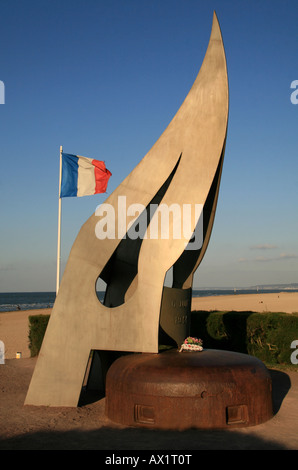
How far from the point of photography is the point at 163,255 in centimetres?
1090

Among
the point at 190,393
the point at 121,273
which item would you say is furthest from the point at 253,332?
the point at 190,393

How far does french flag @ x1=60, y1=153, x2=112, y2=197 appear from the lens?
17188 millimetres

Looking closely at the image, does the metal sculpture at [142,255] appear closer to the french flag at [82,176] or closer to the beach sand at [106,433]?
the beach sand at [106,433]

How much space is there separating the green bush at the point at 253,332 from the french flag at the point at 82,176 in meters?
7.76

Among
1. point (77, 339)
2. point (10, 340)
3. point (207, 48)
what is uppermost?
point (207, 48)

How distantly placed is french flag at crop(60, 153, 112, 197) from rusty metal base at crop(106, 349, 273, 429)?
28.9 ft

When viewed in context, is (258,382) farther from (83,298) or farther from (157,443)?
(83,298)

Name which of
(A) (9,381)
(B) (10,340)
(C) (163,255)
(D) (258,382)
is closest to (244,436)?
(D) (258,382)

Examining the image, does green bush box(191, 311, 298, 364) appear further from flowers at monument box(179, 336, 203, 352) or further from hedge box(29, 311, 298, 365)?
flowers at monument box(179, 336, 203, 352)

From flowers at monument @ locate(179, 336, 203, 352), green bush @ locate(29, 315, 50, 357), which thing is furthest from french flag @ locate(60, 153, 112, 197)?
flowers at monument @ locate(179, 336, 203, 352)

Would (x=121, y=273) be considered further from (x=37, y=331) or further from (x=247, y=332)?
(x=37, y=331)

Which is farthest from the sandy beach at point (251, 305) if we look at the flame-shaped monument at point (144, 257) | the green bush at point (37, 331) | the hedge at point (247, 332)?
the flame-shaped monument at point (144, 257)

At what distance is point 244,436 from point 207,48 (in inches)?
364

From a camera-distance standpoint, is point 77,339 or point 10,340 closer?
point 77,339
